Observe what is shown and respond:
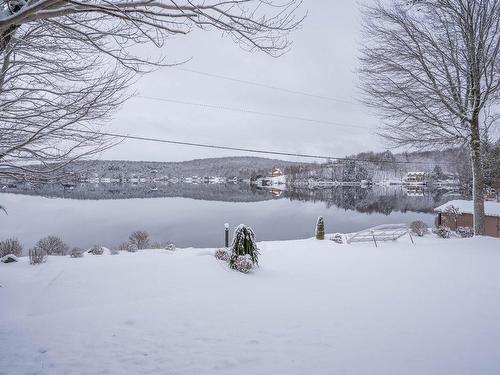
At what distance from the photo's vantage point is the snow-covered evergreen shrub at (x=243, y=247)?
8312mm

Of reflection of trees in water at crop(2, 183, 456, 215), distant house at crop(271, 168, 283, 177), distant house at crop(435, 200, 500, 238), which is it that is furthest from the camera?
distant house at crop(271, 168, 283, 177)

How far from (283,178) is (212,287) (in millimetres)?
176328

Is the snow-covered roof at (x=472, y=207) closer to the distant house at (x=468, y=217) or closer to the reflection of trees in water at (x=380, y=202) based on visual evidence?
the distant house at (x=468, y=217)

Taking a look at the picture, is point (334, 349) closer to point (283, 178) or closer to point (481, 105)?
point (481, 105)

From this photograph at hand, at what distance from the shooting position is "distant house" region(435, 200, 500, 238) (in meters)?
18.0

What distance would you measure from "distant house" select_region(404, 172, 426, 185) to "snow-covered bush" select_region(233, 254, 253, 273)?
486 feet

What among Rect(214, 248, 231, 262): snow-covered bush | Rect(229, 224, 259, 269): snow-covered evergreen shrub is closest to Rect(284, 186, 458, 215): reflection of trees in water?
Rect(214, 248, 231, 262): snow-covered bush

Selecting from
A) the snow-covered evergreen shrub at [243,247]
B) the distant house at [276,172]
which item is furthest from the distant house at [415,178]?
the snow-covered evergreen shrub at [243,247]

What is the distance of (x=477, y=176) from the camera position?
1193cm

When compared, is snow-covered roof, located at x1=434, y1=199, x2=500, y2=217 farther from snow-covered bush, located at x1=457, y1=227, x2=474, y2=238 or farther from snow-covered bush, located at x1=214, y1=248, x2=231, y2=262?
snow-covered bush, located at x1=214, y1=248, x2=231, y2=262

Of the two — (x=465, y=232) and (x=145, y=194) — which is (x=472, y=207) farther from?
(x=145, y=194)

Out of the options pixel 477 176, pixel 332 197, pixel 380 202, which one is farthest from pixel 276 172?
pixel 477 176

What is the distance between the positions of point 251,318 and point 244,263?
9.94 ft

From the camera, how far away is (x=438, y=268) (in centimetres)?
795
